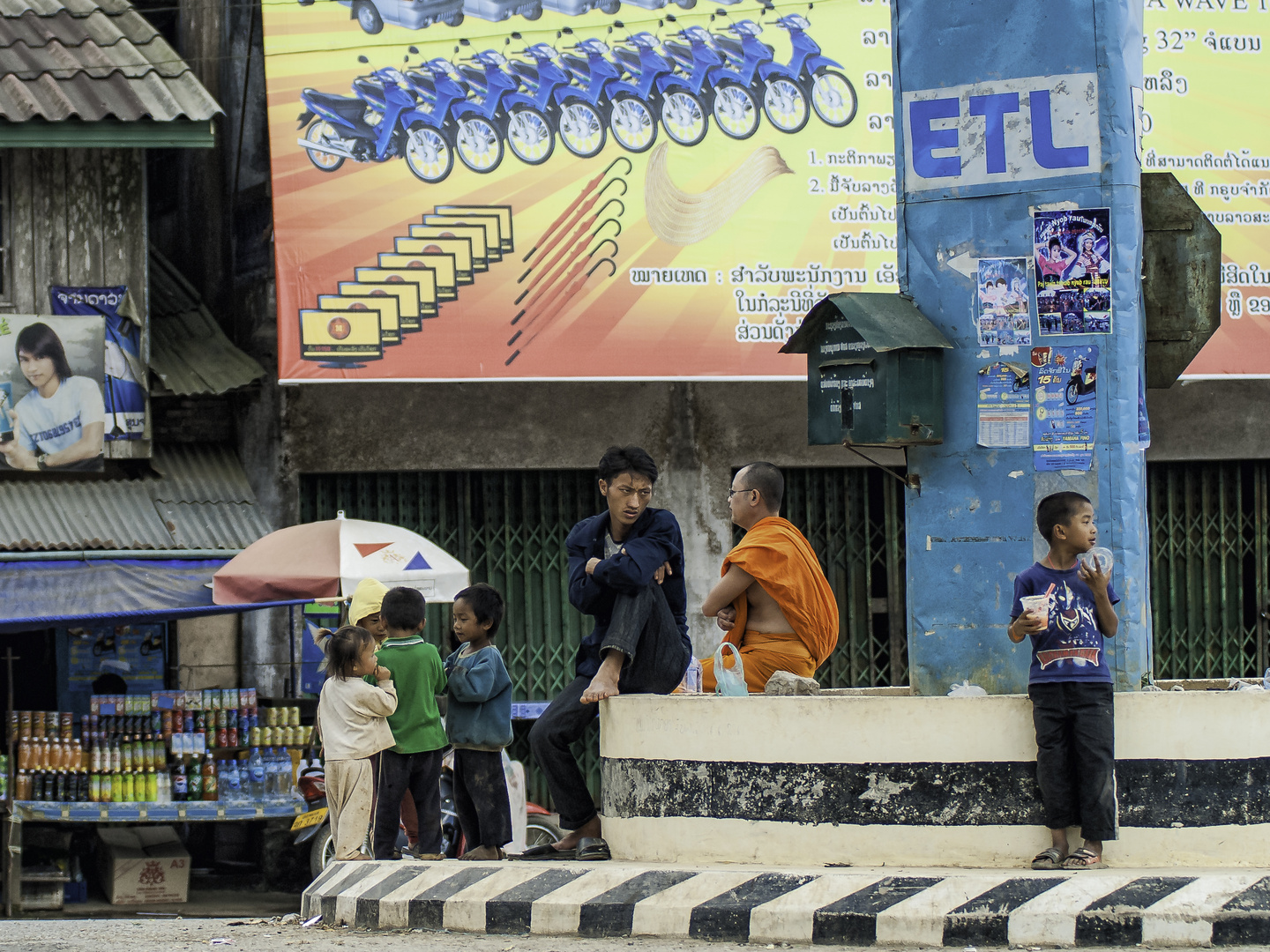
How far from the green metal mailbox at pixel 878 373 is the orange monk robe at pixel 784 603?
0.44 metres

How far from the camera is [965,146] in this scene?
19.9 ft

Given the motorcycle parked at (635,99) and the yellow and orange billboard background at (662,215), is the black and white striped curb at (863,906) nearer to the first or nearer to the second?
the yellow and orange billboard background at (662,215)

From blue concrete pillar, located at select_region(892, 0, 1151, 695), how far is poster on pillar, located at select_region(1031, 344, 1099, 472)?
0.11 ft

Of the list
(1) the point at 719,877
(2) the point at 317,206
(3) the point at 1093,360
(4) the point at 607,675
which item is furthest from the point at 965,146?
(2) the point at 317,206

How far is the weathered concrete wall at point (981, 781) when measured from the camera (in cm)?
544

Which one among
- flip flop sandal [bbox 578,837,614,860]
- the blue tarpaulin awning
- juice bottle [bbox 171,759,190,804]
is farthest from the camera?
juice bottle [bbox 171,759,190,804]

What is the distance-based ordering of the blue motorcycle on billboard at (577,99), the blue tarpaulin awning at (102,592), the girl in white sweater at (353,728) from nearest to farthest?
the girl in white sweater at (353,728), the blue tarpaulin awning at (102,592), the blue motorcycle on billboard at (577,99)

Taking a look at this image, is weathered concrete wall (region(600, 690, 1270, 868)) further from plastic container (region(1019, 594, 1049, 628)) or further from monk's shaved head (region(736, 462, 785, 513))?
monk's shaved head (region(736, 462, 785, 513))

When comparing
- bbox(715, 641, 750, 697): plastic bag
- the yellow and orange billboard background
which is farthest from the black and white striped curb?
the yellow and orange billboard background

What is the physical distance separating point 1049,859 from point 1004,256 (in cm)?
219

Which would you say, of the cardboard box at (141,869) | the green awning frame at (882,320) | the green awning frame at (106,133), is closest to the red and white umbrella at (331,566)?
the cardboard box at (141,869)

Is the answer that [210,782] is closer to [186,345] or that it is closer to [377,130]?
[186,345]

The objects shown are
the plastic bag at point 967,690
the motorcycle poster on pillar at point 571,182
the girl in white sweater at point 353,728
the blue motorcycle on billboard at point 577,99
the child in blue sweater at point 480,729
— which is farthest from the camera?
the blue motorcycle on billboard at point 577,99

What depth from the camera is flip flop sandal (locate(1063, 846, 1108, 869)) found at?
17.4 feet
